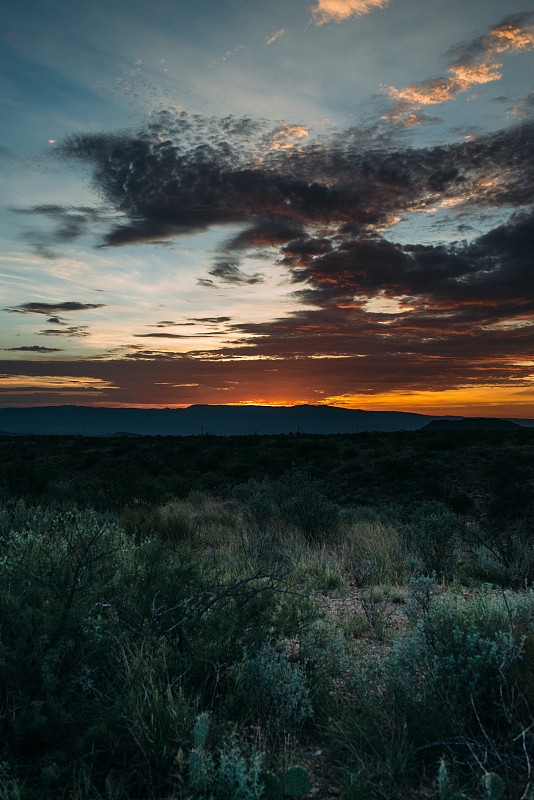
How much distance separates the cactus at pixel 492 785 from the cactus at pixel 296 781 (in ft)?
2.96

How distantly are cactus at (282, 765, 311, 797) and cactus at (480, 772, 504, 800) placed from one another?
901 millimetres

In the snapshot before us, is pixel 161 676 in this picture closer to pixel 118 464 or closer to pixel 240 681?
pixel 240 681

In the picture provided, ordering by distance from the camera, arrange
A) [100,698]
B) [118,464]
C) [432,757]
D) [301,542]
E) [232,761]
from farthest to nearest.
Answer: [118,464] < [301,542] < [100,698] < [432,757] < [232,761]

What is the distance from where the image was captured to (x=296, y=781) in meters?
2.68

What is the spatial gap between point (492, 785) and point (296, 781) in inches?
39.2

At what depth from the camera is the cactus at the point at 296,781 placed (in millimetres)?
2641

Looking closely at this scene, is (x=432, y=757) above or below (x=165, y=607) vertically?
below

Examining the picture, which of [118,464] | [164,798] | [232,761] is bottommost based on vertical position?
[118,464]

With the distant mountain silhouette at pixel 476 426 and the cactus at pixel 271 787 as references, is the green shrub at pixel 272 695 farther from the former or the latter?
the distant mountain silhouette at pixel 476 426

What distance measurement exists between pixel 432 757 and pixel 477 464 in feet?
101

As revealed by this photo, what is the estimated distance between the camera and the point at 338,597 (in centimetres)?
639

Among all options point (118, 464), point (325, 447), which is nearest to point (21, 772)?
point (118, 464)

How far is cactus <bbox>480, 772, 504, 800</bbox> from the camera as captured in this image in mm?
2365

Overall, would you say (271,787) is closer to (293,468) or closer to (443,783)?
(443,783)
